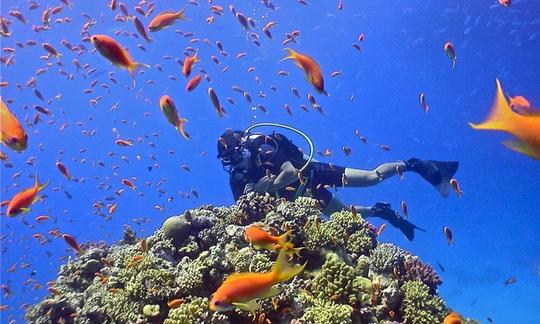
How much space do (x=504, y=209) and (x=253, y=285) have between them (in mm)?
72041

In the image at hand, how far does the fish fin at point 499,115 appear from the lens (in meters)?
1.80

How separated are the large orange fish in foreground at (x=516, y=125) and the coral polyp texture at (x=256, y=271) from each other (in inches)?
107

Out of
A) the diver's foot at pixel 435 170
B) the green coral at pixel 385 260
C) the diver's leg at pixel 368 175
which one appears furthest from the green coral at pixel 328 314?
the diver's foot at pixel 435 170

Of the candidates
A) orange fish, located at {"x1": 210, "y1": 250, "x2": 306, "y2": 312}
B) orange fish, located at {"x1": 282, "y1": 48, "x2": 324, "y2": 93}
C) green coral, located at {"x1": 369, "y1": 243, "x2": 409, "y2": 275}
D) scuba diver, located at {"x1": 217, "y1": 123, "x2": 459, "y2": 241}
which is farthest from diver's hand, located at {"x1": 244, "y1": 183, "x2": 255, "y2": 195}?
orange fish, located at {"x1": 210, "y1": 250, "x2": 306, "y2": 312}

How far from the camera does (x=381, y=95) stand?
79.4m

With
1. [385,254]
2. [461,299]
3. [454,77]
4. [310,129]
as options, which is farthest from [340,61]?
[385,254]

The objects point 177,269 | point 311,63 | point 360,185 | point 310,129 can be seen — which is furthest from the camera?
point 310,129

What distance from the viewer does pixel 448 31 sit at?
51469 millimetres

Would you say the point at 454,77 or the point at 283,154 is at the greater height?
the point at 454,77

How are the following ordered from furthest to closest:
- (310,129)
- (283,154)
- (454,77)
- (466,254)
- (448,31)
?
(310,129) → (454,77) → (466,254) → (448,31) → (283,154)

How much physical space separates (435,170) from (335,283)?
377 inches

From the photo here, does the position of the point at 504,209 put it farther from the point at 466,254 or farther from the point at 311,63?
the point at 311,63

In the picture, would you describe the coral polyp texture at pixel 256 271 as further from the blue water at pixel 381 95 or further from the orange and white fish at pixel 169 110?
the blue water at pixel 381 95

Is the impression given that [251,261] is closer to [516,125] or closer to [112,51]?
[112,51]
